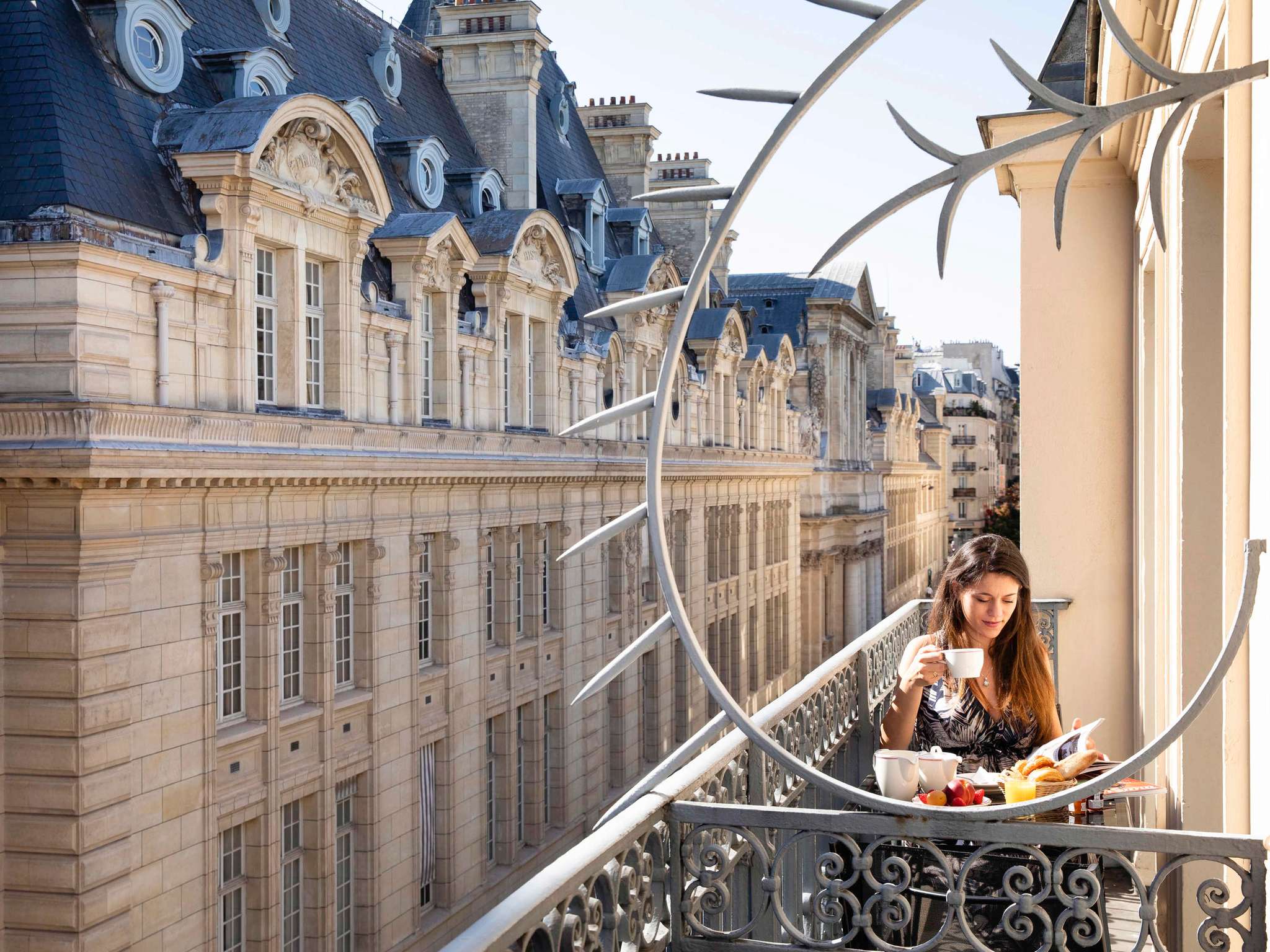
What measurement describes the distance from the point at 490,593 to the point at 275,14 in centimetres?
994

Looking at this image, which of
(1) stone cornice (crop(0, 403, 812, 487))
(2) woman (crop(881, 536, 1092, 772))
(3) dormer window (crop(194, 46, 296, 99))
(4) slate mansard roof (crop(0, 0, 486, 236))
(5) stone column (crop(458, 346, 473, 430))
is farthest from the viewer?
(5) stone column (crop(458, 346, 473, 430))

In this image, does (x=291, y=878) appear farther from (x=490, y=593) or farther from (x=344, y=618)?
(x=490, y=593)

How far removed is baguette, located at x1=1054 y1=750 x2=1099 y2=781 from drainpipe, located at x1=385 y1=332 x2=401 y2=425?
15.3 meters

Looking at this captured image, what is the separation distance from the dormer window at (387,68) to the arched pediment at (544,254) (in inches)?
140

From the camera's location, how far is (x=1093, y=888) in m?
4.14

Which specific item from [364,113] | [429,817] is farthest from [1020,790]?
[364,113]

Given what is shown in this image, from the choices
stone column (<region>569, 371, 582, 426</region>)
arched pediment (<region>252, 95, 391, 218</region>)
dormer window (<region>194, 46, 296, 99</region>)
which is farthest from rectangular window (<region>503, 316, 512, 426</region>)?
dormer window (<region>194, 46, 296, 99</region>)

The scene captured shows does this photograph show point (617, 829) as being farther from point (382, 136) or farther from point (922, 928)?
point (382, 136)

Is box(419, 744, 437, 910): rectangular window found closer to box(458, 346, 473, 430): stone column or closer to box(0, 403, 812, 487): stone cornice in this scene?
box(0, 403, 812, 487): stone cornice

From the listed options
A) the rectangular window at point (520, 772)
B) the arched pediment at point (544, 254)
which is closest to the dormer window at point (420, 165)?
the arched pediment at point (544, 254)

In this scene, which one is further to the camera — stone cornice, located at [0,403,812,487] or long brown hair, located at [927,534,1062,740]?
stone cornice, located at [0,403,812,487]

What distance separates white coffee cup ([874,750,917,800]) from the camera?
439cm

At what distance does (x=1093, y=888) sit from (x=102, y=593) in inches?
437

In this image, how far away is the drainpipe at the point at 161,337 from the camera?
1396 centimetres
